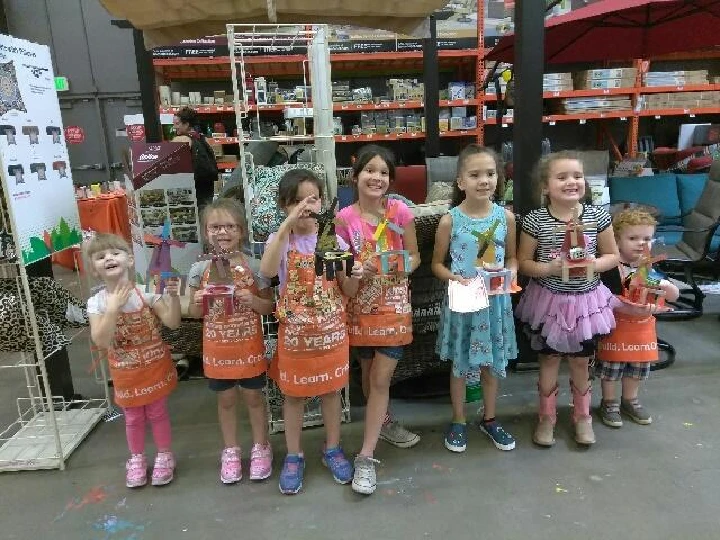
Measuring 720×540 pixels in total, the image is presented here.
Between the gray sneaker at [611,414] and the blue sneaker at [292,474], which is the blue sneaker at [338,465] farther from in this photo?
the gray sneaker at [611,414]

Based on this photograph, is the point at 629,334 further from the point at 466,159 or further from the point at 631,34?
the point at 631,34

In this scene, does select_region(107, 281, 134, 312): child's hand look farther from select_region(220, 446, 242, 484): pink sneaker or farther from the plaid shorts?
the plaid shorts

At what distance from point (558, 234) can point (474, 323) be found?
512 millimetres

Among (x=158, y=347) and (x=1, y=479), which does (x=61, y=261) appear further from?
(x=158, y=347)

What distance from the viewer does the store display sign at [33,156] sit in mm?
2127

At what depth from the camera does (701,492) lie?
1.97m

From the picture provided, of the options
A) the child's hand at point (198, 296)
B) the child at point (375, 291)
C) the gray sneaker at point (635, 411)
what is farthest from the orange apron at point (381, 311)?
the gray sneaker at point (635, 411)

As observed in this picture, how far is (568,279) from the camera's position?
2211 millimetres

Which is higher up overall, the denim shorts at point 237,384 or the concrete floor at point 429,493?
the denim shorts at point 237,384

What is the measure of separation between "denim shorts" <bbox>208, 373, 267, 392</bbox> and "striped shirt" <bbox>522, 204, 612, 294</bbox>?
1278 millimetres

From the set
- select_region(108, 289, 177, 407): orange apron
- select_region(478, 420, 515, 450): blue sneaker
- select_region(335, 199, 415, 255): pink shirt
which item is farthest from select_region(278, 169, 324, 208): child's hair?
select_region(478, 420, 515, 450): blue sneaker

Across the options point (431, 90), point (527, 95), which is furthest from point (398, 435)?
point (431, 90)

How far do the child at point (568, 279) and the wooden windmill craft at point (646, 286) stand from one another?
109mm

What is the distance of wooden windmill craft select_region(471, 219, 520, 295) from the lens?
2.06 meters
